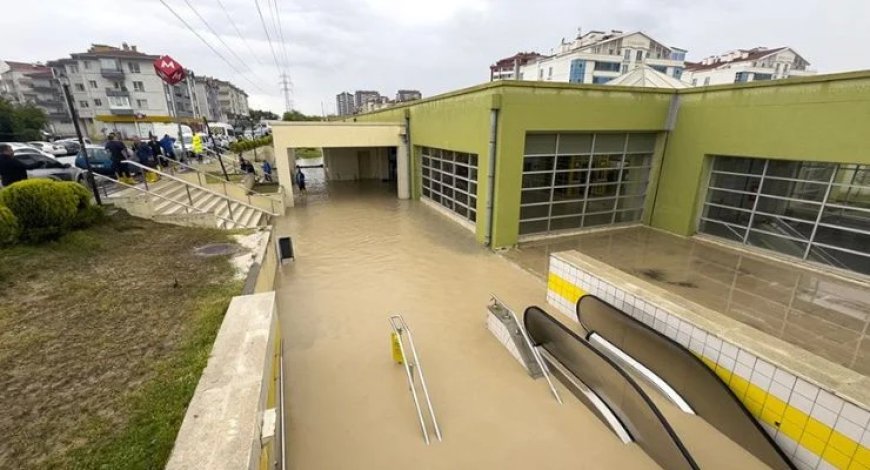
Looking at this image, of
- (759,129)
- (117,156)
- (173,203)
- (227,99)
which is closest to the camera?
(759,129)

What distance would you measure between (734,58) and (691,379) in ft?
232

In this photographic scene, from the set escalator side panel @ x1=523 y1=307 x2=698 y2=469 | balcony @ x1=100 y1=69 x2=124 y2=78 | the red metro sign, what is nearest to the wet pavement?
escalator side panel @ x1=523 y1=307 x2=698 y2=469

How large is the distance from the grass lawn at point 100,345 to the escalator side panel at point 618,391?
4.28 metres

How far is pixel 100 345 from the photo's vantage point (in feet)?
13.8

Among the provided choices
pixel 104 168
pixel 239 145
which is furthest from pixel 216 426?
pixel 239 145

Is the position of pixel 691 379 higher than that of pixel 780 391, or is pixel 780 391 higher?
pixel 780 391

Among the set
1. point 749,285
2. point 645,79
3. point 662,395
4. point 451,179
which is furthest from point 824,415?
point 645,79

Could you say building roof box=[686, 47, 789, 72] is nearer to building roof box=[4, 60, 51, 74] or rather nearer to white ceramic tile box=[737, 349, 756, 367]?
white ceramic tile box=[737, 349, 756, 367]

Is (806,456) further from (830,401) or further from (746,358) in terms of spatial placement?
(746,358)

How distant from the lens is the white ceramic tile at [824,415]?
10.7 feet


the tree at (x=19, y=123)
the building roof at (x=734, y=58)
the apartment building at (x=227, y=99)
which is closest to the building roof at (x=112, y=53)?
the tree at (x=19, y=123)

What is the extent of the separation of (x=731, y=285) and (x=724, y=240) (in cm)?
326

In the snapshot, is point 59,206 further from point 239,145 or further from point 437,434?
point 239,145

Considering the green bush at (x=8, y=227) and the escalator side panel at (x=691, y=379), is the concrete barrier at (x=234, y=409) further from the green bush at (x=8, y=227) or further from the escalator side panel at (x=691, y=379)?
the green bush at (x=8, y=227)
